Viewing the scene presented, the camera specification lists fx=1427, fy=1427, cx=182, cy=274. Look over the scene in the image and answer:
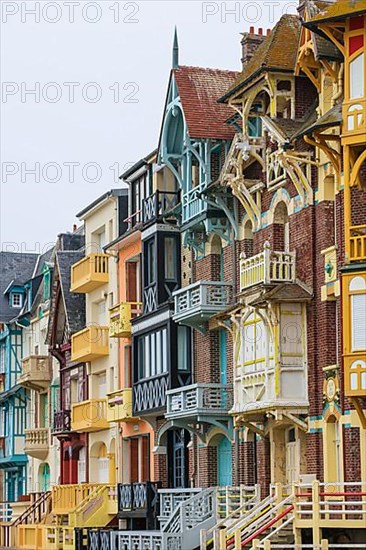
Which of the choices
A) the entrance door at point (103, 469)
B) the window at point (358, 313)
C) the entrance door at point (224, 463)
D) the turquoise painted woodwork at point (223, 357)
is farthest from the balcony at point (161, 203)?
the window at point (358, 313)

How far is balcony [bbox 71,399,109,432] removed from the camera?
54.9 m

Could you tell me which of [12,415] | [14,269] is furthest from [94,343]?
[14,269]

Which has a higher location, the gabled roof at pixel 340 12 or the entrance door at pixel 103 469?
the gabled roof at pixel 340 12

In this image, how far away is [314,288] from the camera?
3709 centimetres

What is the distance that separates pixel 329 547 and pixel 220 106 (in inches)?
641

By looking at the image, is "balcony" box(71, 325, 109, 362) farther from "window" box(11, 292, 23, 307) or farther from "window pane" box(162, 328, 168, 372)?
"window" box(11, 292, 23, 307)

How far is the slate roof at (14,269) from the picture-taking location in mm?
74062

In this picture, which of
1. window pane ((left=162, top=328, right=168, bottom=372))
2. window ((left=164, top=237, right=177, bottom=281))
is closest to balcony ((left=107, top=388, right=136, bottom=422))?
window pane ((left=162, top=328, right=168, bottom=372))

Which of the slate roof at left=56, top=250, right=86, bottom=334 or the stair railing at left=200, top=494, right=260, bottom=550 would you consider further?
the slate roof at left=56, top=250, right=86, bottom=334

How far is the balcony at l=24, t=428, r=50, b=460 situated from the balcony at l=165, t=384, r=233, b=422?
21.8 meters

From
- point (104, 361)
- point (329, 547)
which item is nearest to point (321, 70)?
point (329, 547)

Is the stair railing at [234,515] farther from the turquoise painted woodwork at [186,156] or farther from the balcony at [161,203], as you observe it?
the balcony at [161,203]

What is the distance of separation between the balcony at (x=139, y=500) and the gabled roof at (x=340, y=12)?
17.7 m

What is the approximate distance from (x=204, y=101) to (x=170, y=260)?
19.8 feet
